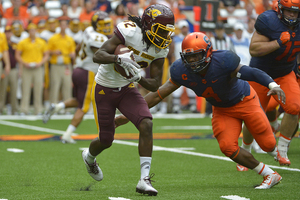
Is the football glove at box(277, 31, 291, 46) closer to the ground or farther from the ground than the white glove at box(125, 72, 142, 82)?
farther from the ground

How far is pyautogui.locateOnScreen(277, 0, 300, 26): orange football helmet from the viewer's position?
209 inches

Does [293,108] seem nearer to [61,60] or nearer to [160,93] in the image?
[160,93]

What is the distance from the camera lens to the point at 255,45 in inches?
217

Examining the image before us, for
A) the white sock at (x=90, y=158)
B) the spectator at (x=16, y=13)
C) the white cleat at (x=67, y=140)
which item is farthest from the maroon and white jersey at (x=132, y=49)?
the spectator at (x=16, y=13)

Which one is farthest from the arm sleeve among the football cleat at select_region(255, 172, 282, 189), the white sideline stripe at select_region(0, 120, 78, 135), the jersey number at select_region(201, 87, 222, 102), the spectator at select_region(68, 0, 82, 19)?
the spectator at select_region(68, 0, 82, 19)

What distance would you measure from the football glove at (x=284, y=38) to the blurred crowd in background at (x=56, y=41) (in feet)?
19.2

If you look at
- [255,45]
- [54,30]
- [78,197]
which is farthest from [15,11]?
[78,197]

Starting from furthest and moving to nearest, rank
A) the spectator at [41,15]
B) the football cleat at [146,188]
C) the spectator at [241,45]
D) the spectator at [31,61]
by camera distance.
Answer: the spectator at [41,15], the spectator at [241,45], the spectator at [31,61], the football cleat at [146,188]

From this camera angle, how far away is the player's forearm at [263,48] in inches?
212

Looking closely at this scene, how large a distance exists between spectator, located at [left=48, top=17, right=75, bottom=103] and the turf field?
10.1 ft

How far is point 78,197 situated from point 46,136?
4800 mm

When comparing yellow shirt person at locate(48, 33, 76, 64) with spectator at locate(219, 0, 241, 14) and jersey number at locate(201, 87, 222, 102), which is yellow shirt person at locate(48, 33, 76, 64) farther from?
jersey number at locate(201, 87, 222, 102)

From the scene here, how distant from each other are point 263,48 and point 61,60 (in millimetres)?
7484

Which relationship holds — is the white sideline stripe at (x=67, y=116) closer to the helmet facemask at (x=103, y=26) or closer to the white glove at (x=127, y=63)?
the helmet facemask at (x=103, y=26)
